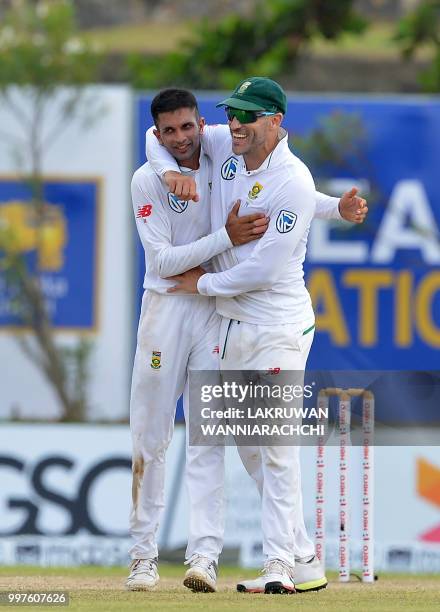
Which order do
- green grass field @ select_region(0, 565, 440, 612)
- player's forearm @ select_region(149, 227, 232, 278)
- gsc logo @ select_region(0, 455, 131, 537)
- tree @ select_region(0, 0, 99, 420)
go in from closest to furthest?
green grass field @ select_region(0, 565, 440, 612), player's forearm @ select_region(149, 227, 232, 278), gsc logo @ select_region(0, 455, 131, 537), tree @ select_region(0, 0, 99, 420)

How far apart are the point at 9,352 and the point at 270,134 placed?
26.3ft

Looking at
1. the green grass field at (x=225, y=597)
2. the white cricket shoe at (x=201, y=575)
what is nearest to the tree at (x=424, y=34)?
the green grass field at (x=225, y=597)

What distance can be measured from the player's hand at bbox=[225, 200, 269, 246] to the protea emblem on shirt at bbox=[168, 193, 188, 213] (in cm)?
28

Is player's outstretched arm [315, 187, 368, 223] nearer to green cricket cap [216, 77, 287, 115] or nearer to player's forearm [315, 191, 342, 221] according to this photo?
player's forearm [315, 191, 342, 221]

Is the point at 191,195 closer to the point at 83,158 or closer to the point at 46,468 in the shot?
the point at 46,468

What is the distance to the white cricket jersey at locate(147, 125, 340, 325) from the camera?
6246 mm

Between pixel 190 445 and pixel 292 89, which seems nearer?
pixel 190 445

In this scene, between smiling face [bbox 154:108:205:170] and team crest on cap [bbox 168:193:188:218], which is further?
team crest on cap [bbox 168:193:188:218]

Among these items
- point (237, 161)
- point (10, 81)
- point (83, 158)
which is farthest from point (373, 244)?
point (237, 161)

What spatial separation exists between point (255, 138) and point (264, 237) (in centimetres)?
40

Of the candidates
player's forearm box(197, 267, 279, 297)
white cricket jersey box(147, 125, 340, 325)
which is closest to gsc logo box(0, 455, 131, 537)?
white cricket jersey box(147, 125, 340, 325)

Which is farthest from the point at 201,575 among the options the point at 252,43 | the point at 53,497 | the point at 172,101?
the point at 252,43

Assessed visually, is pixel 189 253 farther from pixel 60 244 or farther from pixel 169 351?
pixel 60 244

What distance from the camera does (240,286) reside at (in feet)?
20.6
